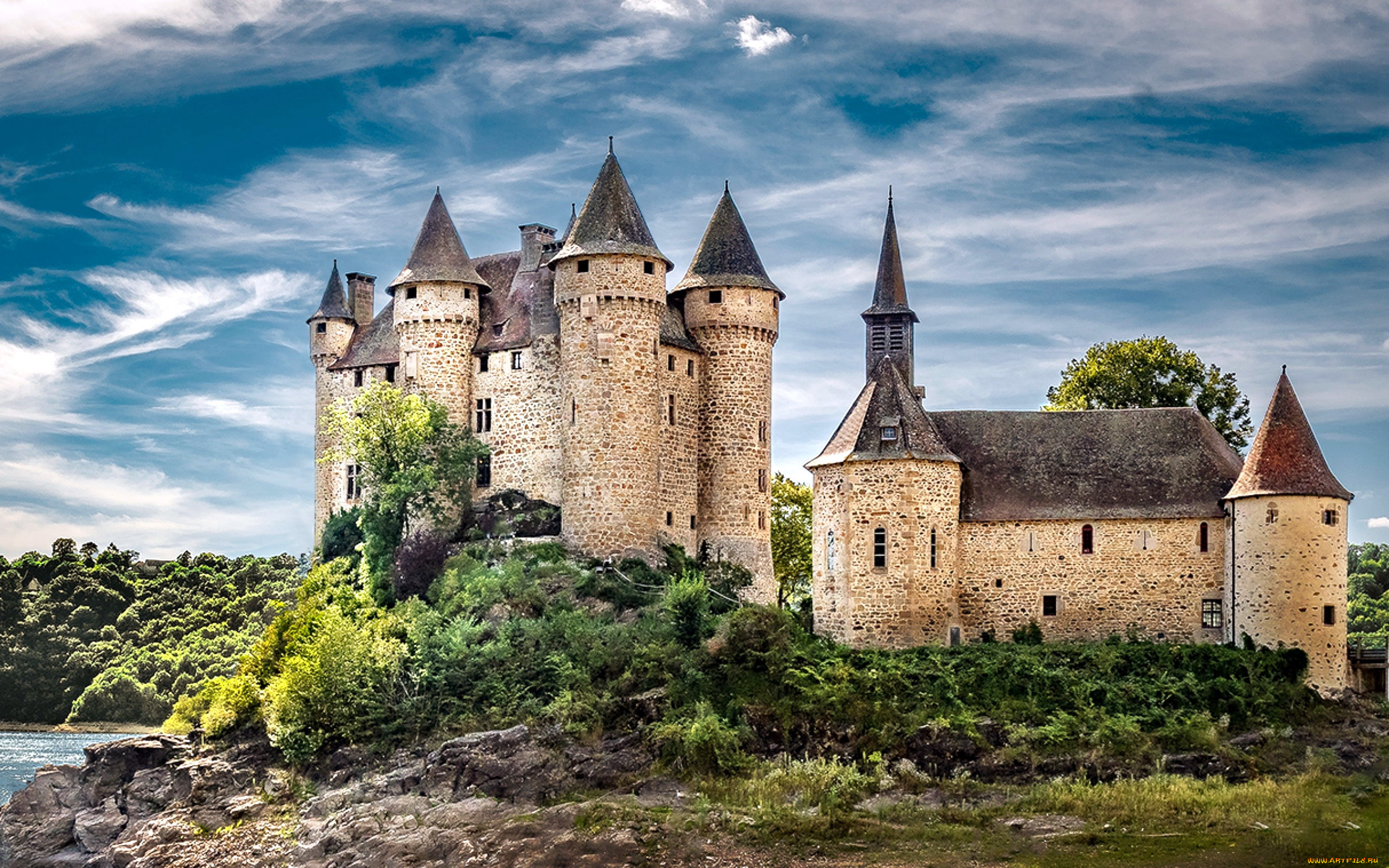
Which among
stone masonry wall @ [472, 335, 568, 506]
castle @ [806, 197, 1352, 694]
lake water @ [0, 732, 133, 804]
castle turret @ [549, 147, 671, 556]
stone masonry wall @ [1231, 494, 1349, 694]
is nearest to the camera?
stone masonry wall @ [1231, 494, 1349, 694]

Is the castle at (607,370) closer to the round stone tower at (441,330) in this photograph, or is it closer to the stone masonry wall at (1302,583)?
the round stone tower at (441,330)

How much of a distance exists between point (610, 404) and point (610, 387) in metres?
0.67

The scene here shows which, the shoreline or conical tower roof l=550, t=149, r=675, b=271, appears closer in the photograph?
conical tower roof l=550, t=149, r=675, b=271

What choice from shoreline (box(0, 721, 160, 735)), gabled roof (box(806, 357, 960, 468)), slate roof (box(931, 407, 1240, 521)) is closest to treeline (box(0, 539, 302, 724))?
shoreline (box(0, 721, 160, 735))

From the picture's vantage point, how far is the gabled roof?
199ft

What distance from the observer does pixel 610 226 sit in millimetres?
66875

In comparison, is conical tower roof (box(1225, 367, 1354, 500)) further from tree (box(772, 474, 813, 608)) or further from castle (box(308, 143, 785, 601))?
tree (box(772, 474, 813, 608))

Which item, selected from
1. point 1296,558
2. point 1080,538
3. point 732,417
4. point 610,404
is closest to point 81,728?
point 610,404

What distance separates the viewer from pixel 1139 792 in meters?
49.1

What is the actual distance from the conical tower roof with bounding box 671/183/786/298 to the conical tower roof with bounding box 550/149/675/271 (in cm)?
289

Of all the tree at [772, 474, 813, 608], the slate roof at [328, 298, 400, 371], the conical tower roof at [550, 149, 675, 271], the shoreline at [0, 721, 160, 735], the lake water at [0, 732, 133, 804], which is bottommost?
the lake water at [0, 732, 133, 804]

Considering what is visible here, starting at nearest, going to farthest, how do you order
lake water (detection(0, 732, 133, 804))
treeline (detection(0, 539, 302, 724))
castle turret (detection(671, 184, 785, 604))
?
castle turret (detection(671, 184, 785, 604)) < lake water (detection(0, 732, 133, 804)) < treeline (detection(0, 539, 302, 724))

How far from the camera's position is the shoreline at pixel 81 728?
312ft

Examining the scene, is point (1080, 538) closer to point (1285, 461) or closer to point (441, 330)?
point (1285, 461)
